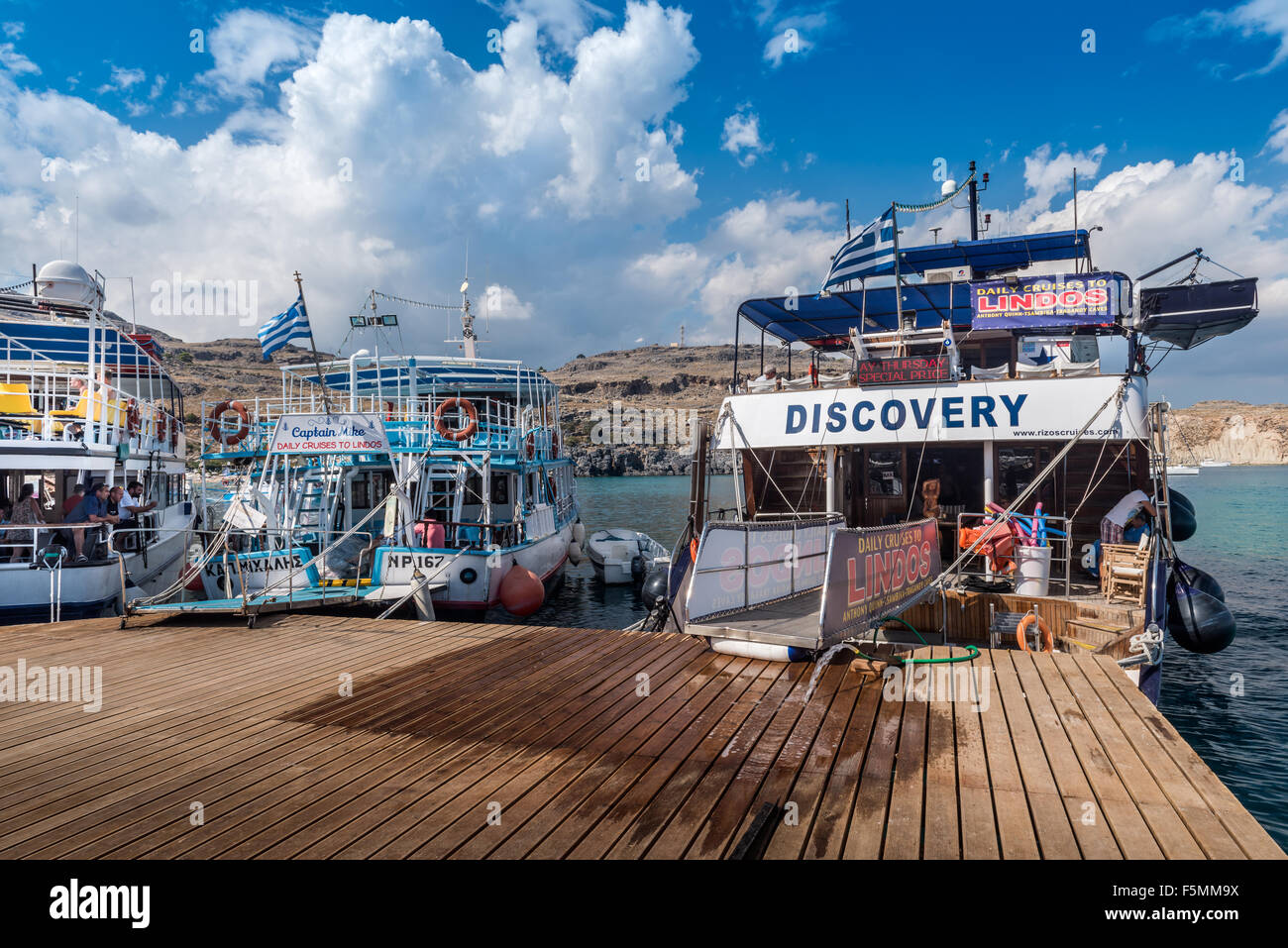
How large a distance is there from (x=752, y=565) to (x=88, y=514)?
13.8 meters

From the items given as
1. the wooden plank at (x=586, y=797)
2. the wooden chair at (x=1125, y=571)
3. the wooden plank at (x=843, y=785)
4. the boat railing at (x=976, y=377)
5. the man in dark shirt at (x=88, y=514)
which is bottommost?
the wooden plank at (x=586, y=797)

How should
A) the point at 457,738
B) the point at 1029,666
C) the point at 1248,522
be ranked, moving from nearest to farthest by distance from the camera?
the point at 457,738, the point at 1029,666, the point at 1248,522

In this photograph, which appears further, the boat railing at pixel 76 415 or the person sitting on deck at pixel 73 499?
the boat railing at pixel 76 415

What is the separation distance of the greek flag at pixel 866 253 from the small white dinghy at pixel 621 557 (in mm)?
13598

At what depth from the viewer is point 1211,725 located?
12.5 meters

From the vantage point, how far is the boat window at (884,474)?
16.1m

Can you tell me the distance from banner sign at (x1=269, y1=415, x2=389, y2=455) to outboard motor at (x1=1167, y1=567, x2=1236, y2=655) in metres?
17.3

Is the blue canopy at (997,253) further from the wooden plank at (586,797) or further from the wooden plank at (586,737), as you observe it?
the wooden plank at (586,797)

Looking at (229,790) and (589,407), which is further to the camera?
(589,407)

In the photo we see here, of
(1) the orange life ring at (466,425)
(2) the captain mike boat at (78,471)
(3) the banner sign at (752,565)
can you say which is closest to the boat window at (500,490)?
(1) the orange life ring at (466,425)
